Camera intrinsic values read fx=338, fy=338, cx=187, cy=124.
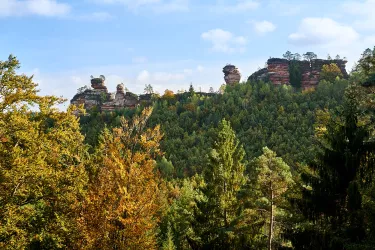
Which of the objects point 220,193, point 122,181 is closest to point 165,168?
point 220,193

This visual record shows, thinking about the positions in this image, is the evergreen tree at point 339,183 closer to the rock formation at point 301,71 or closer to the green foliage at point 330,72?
the green foliage at point 330,72

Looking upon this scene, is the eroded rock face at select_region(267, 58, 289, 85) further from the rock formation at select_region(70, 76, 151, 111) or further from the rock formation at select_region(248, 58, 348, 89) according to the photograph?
the rock formation at select_region(70, 76, 151, 111)

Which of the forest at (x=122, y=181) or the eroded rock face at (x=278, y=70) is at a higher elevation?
the eroded rock face at (x=278, y=70)

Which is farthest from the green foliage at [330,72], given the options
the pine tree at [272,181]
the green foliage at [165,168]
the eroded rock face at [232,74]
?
the pine tree at [272,181]

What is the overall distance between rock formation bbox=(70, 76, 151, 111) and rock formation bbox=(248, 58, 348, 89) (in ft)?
151

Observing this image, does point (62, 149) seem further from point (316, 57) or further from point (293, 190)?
point (316, 57)

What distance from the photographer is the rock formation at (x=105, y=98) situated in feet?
419

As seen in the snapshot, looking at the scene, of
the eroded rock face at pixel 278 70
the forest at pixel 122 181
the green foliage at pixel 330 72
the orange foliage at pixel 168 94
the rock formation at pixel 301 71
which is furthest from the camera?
the orange foliage at pixel 168 94

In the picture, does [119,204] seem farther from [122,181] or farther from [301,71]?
[301,71]

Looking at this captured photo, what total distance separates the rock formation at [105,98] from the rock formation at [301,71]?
1807 inches

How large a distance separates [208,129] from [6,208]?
7613 centimetres

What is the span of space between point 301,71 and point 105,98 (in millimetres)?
71745

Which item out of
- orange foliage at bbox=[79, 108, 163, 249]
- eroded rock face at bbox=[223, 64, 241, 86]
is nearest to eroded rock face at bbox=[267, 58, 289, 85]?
eroded rock face at bbox=[223, 64, 241, 86]

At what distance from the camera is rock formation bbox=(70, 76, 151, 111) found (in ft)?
419
